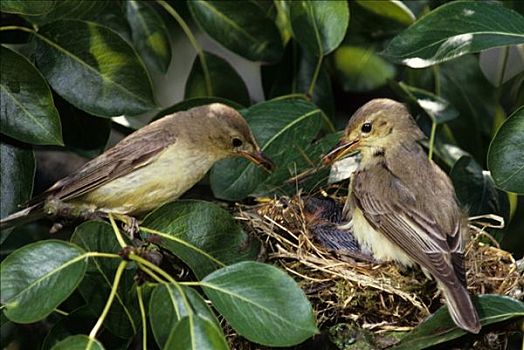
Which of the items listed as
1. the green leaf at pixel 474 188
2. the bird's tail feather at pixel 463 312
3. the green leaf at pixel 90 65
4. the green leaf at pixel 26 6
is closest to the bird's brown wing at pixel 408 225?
the bird's tail feather at pixel 463 312

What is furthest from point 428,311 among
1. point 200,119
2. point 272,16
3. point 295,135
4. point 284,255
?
point 272,16

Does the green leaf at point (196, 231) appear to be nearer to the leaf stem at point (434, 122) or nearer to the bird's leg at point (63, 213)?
the bird's leg at point (63, 213)

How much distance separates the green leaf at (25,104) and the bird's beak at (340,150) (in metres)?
1.07

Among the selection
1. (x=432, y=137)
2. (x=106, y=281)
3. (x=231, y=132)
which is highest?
(x=106, y=281)

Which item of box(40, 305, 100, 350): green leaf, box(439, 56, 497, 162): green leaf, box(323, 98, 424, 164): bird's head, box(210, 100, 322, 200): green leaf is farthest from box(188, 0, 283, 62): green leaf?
box(40, 305, 100, 350): green leaf

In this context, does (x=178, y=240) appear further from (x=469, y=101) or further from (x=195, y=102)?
(x=469, y=101)

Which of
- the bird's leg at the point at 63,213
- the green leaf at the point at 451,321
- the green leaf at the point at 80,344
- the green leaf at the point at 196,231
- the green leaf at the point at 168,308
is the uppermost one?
the green leaf at the point at 80,344

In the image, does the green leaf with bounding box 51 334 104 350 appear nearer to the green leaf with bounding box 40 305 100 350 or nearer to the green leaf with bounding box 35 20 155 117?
the green leaf with bounding box 40 305 100 350

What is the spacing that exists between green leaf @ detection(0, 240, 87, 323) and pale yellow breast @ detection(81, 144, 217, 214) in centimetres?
116

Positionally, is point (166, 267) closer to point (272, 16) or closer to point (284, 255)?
point (284, 255)

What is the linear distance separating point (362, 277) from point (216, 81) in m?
1.23

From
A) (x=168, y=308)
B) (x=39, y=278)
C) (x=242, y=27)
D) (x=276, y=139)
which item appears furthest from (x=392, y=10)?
(x=39, y=278)

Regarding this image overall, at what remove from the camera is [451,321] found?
10.6ft

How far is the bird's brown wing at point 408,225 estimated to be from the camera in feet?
11.9
